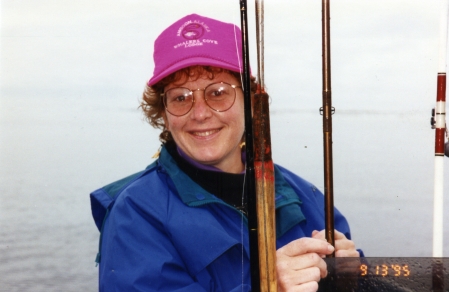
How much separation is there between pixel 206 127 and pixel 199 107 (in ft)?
0.23

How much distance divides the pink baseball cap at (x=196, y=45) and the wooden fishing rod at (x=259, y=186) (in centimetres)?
49

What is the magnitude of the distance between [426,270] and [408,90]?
138 centimetres

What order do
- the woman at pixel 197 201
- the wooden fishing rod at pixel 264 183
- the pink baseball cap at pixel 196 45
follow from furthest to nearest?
1. the pink baseball cap at pixel 196 45
2. the woman at pixel 197 201
3. the wooden fishing rod at pixel 264 183

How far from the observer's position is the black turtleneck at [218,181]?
1.83m

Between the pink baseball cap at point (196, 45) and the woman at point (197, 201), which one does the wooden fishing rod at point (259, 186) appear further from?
the pink baseball cap at point (196, 45)

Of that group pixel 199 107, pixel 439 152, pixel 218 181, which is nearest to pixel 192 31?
pixel 199 107

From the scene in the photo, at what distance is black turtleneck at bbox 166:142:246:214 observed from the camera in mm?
1830

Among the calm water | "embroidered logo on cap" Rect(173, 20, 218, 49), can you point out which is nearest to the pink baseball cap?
"embroidered logo on cap" Rect(173, 20, 218, 49)

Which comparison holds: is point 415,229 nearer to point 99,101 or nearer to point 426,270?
point 99,101

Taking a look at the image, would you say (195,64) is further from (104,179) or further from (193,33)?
(104,179)

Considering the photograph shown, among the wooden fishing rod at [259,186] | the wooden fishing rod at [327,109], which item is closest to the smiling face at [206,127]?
the wooden fishing rod at [327,109]

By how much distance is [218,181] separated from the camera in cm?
186

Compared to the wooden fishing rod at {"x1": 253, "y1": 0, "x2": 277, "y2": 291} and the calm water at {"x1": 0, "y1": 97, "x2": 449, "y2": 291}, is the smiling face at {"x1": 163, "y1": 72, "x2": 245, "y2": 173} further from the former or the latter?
the calm water at {"x1": 0, "y1": 97, "x2": 449, "y2": 291}

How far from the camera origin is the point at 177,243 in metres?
1.65
